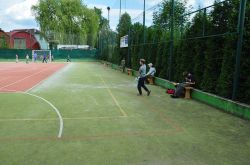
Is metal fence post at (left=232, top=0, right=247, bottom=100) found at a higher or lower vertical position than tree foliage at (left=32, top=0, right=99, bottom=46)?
lower

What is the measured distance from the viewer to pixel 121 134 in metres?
7.55

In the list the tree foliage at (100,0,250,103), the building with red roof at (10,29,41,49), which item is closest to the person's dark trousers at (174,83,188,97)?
the tree foliage at (100,0,250,103)

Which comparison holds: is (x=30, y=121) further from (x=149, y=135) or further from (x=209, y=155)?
(x=209, y=155)

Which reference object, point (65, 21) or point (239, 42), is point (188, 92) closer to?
point (239, 42)

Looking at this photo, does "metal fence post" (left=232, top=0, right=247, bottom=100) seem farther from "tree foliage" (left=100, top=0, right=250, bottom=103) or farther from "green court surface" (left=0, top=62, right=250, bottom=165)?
"green court surface" (left=0, top=62, right=250, bottom=165)

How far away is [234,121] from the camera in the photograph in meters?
9.03

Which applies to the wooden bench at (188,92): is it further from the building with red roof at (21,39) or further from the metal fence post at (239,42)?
the building with red roof at (21,39)

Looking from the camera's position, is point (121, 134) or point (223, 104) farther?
point (223, 104)

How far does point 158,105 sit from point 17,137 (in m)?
5.81

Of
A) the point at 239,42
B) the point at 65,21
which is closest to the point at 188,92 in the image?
the point at 239,42

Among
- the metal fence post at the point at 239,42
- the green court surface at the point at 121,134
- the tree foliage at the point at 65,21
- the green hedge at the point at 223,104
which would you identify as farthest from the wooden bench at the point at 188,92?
the tree foliage at the point at 65,21

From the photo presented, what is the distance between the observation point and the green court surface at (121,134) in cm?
591

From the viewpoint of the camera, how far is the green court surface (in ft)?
19.4

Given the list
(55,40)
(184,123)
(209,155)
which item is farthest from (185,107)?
(55,40)
